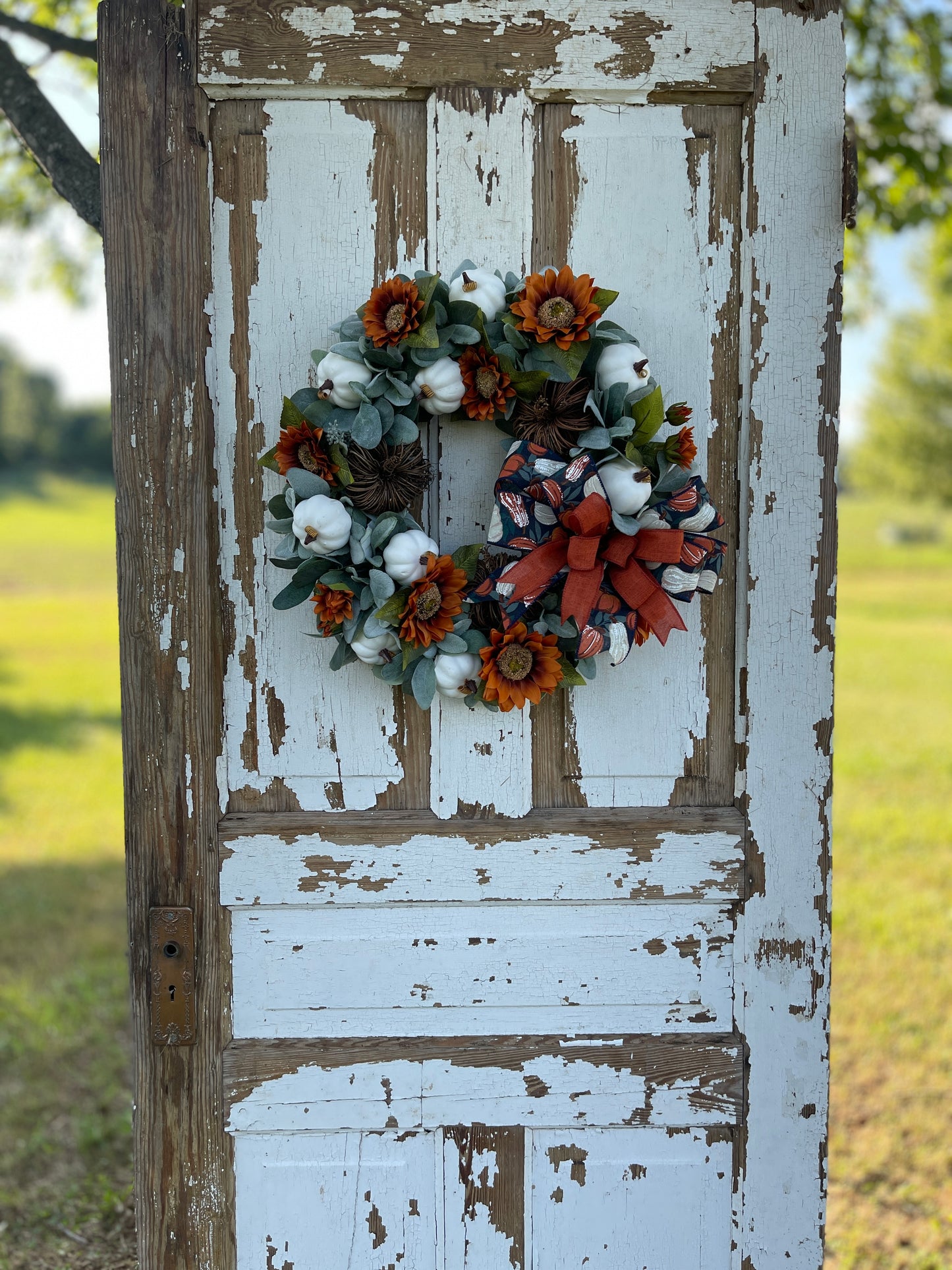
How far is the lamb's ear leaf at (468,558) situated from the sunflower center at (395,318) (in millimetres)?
334

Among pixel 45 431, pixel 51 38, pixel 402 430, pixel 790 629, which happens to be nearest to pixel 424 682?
pixel 402 430

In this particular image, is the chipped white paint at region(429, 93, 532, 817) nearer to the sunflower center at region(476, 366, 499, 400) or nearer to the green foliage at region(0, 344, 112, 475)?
the sunflower center at region(476, 366, 499, 400)

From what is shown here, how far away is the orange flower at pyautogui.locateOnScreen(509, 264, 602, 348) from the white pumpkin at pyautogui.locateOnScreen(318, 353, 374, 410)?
237 millimetres

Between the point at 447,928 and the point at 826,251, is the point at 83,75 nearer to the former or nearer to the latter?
the point at 826,251

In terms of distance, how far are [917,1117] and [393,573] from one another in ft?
8.56

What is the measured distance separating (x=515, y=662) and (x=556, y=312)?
0.51 metres

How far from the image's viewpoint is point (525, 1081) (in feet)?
5.10

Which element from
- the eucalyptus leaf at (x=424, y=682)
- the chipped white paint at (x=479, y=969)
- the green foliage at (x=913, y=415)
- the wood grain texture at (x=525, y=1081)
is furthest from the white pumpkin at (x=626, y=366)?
the green foliage at (x=913, y=415)

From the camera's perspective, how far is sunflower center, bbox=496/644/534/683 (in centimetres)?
142

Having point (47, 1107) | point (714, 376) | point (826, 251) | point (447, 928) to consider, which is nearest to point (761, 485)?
point (714, 376)

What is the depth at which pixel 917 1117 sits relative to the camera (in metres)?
2.91

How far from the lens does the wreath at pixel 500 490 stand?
54.9 inches

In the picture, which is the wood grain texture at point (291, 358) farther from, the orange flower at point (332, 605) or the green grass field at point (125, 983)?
the green grass field at point (125, 983)

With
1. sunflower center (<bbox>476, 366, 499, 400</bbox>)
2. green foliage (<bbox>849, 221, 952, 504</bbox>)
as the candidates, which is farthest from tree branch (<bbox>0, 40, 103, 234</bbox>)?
green foliage (<bbox>849, 221, 952, 504</bbox>)
